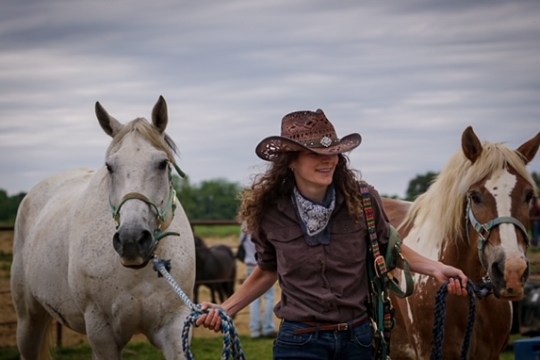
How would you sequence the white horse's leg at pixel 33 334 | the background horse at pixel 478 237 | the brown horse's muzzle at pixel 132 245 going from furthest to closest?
the white horse's leg at pixel 33 334 → the brown horse's muzzle at pixel 132 245 → the background horse at pixel 478 237

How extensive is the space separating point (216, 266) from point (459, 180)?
8965 millimetres

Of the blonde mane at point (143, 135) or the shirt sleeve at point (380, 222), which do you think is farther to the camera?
the blonde mane at point (143, 135)

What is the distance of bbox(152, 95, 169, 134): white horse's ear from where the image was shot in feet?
18.5

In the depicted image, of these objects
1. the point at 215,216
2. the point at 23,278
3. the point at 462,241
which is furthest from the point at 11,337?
the point at 215,216

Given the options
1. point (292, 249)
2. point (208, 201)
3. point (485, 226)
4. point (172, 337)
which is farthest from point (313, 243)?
point (208, 201)

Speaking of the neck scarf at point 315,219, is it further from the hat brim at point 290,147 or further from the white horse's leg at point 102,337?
the white horse's leg at point 102,337

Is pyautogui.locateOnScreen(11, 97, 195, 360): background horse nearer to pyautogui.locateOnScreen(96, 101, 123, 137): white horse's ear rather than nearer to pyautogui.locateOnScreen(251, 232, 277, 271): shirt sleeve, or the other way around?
pyautogui.locateOnScreen(96, 101, 123, 137): white horse's ear

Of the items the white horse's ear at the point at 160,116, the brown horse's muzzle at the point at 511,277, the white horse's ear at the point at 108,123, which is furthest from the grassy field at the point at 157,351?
the brown horse's muzzle at the point at 511,277

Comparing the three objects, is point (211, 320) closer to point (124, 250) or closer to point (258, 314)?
point (124, 250)

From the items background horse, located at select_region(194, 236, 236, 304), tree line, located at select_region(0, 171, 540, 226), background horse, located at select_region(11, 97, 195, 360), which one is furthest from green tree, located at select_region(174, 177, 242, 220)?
background horse, located at select_region(11, 97, 195, 360)

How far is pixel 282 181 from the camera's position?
397 cm

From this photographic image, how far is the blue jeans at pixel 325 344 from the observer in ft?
12.1

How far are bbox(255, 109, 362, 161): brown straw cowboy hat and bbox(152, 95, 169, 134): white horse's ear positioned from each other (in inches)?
71.2

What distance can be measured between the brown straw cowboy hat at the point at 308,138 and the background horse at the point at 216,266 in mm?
9444
